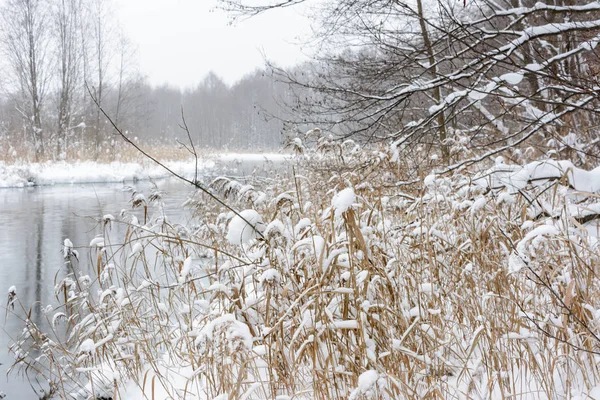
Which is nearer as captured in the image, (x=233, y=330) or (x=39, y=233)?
(x=233, y=330)

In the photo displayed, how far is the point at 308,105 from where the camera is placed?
5.46 meters

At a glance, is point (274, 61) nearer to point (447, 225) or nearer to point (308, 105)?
point (308, 105)

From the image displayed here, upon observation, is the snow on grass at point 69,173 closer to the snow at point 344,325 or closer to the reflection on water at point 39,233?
the reflection on water at point 39,233

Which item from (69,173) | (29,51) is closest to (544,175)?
(69,173)

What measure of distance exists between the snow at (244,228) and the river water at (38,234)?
3.07 ft

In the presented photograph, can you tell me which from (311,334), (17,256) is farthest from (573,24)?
(17,256)

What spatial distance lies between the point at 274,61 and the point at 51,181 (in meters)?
13.5

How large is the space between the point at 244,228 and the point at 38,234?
747 centimetres

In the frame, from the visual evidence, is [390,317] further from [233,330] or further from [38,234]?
[38,234]

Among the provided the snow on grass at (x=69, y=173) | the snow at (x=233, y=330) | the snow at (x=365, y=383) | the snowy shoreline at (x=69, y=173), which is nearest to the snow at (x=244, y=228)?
the snow at (x=233, y=330)

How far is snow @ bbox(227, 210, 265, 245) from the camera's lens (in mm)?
1933

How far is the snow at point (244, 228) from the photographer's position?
76.1 inches

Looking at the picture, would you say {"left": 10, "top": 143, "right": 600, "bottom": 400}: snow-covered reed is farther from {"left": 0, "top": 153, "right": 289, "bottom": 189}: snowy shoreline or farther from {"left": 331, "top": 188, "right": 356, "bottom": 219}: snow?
{"left": 0, "top": 153, "right": 289, "bottom": 189}: snowy shoreline

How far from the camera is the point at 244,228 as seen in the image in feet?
6.48
